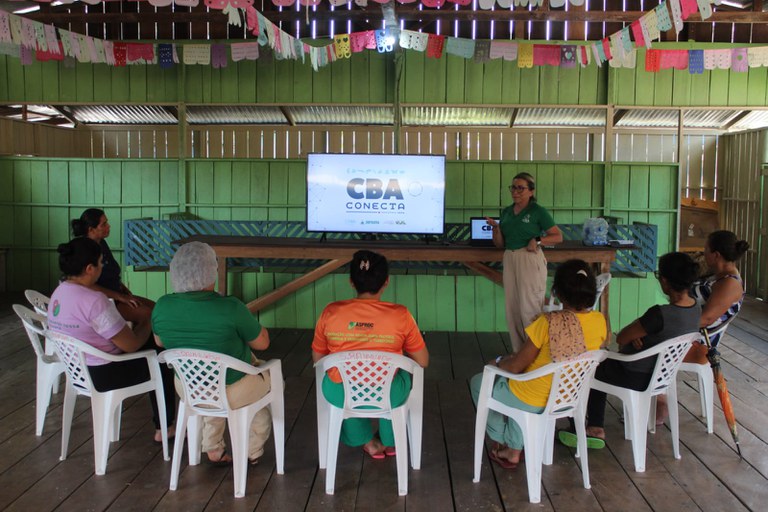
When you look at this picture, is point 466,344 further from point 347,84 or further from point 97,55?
point 97,55

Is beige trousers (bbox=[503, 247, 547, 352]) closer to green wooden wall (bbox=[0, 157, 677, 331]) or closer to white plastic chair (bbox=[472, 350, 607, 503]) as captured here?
white plastic chair (bbox=[472, 350, 607, 503])

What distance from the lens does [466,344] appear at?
611cm

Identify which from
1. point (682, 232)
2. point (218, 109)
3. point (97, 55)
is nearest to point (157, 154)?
point (218, 109)

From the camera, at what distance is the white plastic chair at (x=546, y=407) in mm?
2959

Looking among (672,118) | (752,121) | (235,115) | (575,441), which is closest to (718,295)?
(575,441)

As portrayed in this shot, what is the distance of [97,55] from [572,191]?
5.46 meters

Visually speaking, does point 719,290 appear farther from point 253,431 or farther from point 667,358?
point 253,431

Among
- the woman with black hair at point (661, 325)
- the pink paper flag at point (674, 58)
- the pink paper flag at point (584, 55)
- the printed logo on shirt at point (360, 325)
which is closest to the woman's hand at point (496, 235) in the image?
the woman with black hair at point (661, 325)

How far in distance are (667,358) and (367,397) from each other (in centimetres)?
148

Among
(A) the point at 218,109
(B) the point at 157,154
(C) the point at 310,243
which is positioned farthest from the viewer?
(B) the point at 157,154

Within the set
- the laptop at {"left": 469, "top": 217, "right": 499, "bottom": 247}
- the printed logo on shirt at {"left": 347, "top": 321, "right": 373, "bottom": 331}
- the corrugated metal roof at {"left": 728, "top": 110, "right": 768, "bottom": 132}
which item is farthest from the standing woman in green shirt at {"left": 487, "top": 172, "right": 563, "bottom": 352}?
the corrugated metal roof at {"left": 728, "top": 110, "right": 768, "bottom": 132}

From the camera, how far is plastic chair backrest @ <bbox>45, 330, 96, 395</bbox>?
311cm

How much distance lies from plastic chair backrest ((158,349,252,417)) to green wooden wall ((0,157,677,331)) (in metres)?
3.71

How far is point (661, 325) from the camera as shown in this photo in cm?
337
